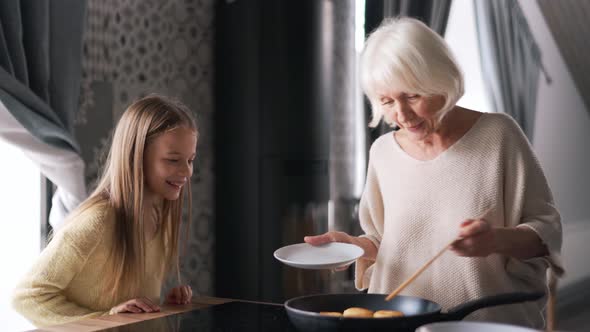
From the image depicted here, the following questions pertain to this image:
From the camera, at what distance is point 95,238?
1.79 meters

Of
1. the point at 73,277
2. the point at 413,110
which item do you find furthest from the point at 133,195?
the point at 413,110

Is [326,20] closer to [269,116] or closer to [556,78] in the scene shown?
[269,116]

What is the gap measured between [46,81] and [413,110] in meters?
1.74

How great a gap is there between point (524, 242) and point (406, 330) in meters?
0.44

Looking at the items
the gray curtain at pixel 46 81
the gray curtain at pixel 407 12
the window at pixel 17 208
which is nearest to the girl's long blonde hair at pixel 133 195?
the gray curtain at pixel 46 81

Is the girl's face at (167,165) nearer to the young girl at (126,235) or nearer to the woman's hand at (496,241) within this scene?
the young girl at (126,235)

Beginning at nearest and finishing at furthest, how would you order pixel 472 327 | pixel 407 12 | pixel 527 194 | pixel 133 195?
pixel 472 327
pixel 527 194
pixel 133 195
pixel 407 12

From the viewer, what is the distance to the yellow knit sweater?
1.66 m

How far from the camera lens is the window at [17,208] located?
288cm

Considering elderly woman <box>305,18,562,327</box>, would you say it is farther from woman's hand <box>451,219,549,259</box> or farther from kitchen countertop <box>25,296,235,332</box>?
kitchen countertop <box>25,296,235,332</box>

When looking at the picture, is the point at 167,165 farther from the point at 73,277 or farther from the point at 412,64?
the point at 412,64

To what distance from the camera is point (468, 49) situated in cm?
296

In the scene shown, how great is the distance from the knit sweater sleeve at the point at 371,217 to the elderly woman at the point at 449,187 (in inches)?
4.3

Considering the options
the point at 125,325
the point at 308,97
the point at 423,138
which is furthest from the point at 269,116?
the point at 125,325
